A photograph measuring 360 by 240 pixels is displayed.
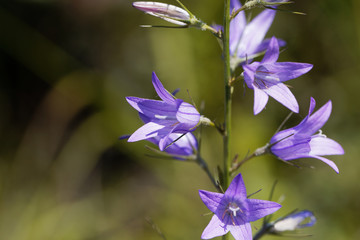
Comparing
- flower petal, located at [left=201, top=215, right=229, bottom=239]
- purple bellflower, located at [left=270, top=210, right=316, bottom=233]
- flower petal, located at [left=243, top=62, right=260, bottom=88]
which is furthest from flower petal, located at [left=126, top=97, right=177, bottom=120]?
purple bellflower, located at [left=270, top=210, right=316, bottom=233]

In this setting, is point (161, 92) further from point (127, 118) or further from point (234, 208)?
point (127, 118)

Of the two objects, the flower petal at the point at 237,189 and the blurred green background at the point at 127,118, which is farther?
the blurred green background at the point at 127,118

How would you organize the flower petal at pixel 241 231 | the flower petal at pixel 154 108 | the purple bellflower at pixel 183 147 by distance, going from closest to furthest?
the flower petal at pixel 241 231, the flower petal at pixel 154 108, the purple bellflower at pixel 183 147

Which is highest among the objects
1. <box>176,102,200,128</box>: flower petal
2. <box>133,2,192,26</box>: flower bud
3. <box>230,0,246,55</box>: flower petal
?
<box>133,2,192,26</box>: flower bud

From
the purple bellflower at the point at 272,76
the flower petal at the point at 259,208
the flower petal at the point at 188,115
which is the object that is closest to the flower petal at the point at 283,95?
the purple bellflower at the point at 272,76

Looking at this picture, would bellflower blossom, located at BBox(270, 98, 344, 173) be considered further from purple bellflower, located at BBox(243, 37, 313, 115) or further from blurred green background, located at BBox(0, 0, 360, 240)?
blurred green background, located at BBox(0, 0, 360, 240)

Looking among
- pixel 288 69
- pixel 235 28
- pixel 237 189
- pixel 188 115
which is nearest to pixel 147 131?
pixel 188 115

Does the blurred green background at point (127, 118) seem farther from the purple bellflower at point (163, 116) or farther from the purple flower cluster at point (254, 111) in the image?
the purple bellflower at point (163, 116)
